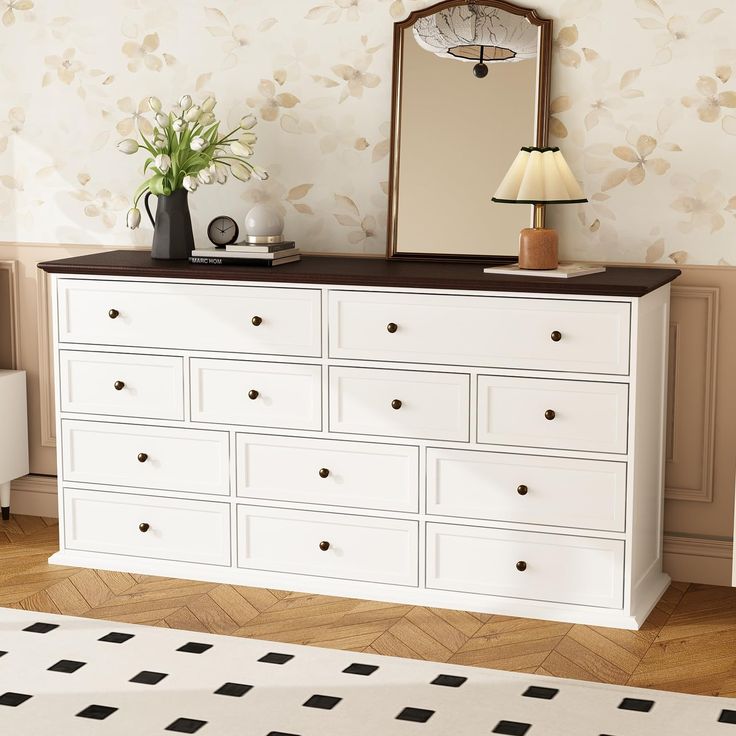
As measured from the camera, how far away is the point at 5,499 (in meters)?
4.31

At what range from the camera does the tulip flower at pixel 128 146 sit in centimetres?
381

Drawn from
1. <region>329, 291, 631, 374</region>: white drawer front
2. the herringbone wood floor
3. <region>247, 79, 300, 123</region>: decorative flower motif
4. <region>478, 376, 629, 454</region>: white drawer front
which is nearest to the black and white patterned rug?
the herringbone wood floor

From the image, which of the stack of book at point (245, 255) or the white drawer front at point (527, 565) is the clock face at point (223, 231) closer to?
the stack of book at point (245, 255)

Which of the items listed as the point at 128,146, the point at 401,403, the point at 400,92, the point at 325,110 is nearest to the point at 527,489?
the point at 401,403

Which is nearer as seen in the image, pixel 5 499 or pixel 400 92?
pixel 400 92

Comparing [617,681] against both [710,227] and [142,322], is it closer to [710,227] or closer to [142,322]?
[710,227]

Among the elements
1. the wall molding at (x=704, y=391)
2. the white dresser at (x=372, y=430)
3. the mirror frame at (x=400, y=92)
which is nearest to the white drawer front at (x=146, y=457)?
the white dresser at (x=372, y=430)

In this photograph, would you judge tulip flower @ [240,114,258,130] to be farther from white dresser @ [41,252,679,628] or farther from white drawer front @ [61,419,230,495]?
white drawer front @ [61,419,230,495]

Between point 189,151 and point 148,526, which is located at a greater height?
point 189,151

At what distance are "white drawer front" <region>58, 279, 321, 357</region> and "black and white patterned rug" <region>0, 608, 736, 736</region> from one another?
2.86 feet

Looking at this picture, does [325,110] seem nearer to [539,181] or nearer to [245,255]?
[245,255]

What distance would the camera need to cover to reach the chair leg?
4293 millimetres

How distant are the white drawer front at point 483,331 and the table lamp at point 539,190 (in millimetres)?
219

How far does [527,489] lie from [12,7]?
2.51 metres
